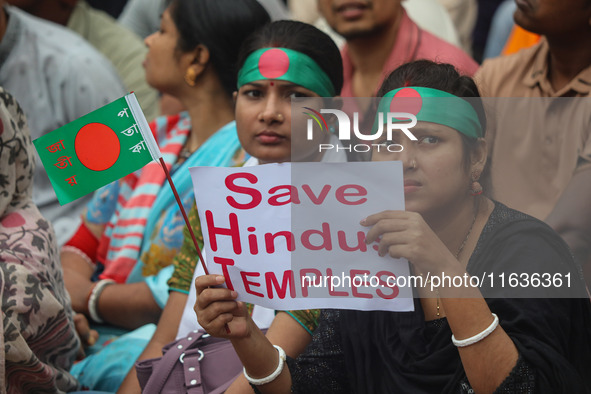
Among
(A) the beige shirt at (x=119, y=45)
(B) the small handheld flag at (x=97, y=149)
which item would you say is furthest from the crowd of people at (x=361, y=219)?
(A) the beige shirt at (x=119, y=45)

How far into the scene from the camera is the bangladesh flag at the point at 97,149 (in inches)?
82.4

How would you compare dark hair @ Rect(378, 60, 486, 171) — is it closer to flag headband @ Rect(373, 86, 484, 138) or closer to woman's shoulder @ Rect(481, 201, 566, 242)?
flag headband @ Rect(373, 86, 484, 138)

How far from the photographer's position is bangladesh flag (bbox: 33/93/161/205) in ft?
6.86

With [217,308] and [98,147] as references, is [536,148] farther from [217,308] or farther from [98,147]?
[98,147]

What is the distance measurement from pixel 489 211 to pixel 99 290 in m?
1.86

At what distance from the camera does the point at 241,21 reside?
345cm

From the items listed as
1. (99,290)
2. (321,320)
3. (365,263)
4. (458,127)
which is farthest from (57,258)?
(458,127)

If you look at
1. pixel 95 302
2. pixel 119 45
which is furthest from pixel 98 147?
pixel 119 45

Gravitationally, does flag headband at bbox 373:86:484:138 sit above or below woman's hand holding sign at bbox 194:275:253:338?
above

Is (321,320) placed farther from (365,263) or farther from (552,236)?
(552,236)

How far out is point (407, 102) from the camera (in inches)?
84.1

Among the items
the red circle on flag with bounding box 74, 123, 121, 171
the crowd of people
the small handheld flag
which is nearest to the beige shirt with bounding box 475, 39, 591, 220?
the crowd of people

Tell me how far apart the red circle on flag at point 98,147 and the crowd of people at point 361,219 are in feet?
1.32

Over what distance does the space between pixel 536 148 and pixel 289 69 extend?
0.82 metres
